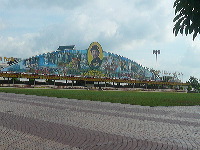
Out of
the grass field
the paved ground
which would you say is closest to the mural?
the grass field

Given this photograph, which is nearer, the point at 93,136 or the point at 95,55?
the point at 93,136

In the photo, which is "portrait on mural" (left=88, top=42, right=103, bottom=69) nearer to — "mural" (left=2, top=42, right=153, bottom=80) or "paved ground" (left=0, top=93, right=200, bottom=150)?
"mural" (left=2, top=42, right=153, bottom=80)

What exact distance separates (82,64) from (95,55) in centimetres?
795

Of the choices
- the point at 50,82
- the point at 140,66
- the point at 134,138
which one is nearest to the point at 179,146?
the point at 134,138

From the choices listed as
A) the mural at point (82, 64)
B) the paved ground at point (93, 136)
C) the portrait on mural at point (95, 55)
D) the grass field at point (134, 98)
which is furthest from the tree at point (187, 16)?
the portrait on mural at point (95, 55)

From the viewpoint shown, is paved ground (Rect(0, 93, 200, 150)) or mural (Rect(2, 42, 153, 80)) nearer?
paved ground (Rect(0, 93, 200, 150))

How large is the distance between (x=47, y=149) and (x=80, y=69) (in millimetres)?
106332

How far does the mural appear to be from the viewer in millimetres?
101500

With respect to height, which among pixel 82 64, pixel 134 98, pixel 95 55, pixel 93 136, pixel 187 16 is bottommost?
pixel 134 98

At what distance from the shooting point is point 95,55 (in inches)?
4574

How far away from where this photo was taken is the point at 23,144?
7445mm

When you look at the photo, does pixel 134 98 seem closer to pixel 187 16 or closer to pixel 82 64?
pixel 187 16

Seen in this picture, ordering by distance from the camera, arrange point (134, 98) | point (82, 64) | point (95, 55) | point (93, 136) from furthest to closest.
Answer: point (95, 55) → point (82, 64) → point (134, 98) → point (93, 136)

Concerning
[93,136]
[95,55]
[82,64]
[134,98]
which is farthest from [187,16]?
[95,55]
